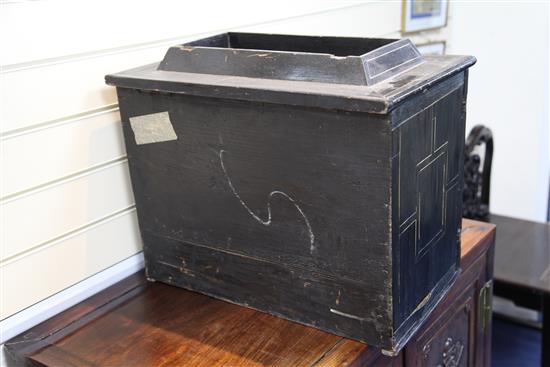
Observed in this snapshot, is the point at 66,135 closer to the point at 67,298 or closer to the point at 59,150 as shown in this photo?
the point at 59,150

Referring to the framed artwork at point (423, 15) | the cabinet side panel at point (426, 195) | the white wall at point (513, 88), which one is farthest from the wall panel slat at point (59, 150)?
the white wall at point (513, 88)

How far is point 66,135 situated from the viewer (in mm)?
1142

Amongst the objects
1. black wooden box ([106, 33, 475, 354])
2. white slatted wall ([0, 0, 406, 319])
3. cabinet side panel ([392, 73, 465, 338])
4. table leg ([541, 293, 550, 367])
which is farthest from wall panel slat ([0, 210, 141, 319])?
table leg ([541, 293, 550, 367])

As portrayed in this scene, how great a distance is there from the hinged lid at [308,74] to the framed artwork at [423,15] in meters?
0.97

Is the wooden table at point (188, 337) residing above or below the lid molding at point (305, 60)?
below

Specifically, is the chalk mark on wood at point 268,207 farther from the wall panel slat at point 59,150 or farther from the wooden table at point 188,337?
the wall panel slat at point 59,150

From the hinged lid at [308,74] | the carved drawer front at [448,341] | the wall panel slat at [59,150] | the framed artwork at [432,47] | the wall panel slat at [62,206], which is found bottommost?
the carved drawer front at [448,341]

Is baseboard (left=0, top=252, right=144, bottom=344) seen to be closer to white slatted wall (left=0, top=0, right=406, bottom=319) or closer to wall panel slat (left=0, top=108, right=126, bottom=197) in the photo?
white slatted wall (left=0, top=0, right=406, bottom=319)

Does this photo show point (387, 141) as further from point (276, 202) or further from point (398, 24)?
point (398, 24)

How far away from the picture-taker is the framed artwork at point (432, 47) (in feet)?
7.17

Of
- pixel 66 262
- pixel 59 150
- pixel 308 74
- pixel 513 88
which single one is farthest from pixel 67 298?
pixel 513 88

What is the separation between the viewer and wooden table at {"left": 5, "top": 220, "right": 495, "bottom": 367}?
1.01 meters

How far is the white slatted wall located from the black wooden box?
82 mm

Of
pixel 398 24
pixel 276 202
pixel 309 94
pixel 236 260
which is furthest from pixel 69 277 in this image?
pixel 398 24
